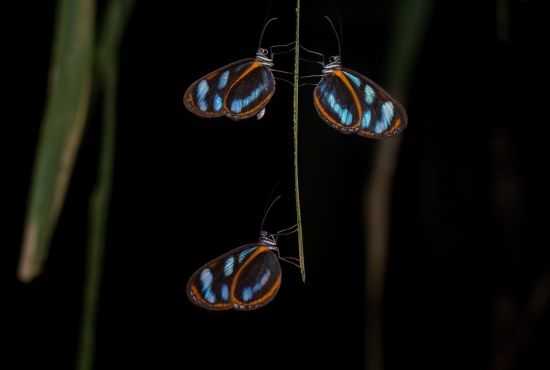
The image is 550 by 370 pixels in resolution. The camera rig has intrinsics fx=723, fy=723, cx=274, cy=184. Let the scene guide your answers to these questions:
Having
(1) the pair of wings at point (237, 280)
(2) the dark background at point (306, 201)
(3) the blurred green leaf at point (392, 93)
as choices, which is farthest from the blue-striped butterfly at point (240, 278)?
(2) the dark background at point (306, 201)

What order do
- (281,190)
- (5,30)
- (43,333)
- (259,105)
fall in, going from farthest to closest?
1. (43,333)
2. (5,30)
3. (281,190)
4. (259,105)

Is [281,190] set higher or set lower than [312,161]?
lower

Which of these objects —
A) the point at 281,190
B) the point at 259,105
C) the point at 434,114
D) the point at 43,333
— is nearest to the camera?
the point at 259,105

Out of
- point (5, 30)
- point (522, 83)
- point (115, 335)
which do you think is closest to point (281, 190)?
point (522, 83)

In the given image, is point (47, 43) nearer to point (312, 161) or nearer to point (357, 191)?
point (312, 161)

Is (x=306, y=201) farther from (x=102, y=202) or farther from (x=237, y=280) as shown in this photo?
(x=102, y=202)

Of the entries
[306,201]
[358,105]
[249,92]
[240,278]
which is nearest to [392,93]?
[358,105]

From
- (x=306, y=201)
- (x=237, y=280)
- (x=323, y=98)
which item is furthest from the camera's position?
(x=306, y=201)
